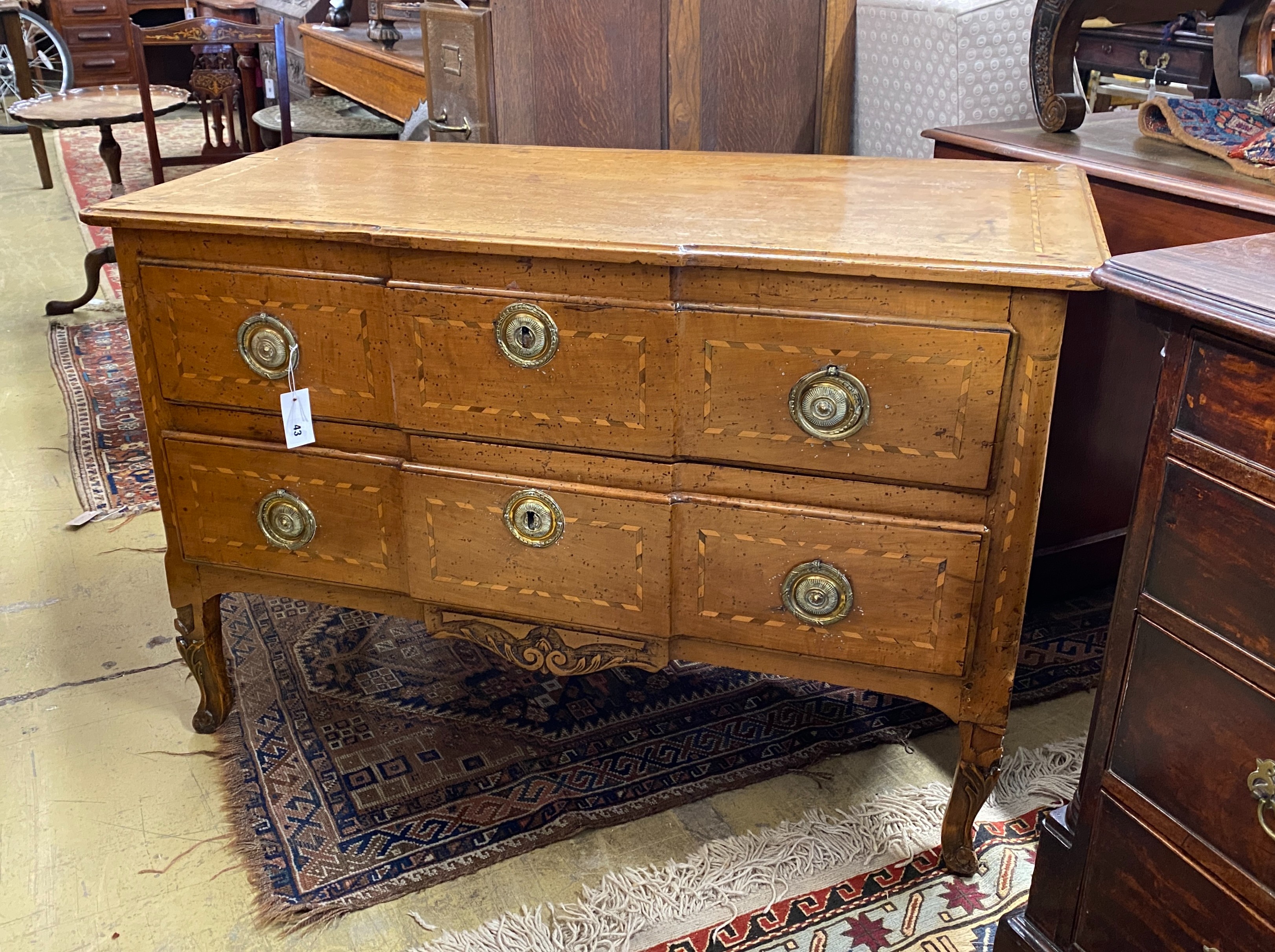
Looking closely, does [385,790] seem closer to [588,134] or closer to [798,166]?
[798,166]

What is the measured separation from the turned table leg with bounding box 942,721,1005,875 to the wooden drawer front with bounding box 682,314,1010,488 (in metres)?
0.37

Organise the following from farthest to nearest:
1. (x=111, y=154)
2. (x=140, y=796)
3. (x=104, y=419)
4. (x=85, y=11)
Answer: (x=85, y=11)
(x=111, y=154)
(x=104, y=419)
(x=140, y=796)

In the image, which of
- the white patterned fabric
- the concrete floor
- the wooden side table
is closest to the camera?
the concrete floor

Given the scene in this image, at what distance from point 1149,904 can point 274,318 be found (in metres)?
1.26

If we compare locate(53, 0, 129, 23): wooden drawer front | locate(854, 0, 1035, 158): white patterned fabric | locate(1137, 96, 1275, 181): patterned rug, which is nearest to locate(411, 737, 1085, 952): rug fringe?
locate(1137, 96, 1275, 181): patterned rug

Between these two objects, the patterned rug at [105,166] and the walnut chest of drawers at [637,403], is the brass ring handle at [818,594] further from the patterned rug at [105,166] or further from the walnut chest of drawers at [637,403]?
the patterned rug at [105,166]

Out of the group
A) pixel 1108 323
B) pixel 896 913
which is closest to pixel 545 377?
pixel 896 913

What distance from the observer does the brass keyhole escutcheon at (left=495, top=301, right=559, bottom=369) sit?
1354 millimetres

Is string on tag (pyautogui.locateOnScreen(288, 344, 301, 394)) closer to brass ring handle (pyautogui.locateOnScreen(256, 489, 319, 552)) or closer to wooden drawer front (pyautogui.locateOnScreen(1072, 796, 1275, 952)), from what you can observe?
brass ring handle (pyautogui.locateOnScreen(256, 489, 319, 552))

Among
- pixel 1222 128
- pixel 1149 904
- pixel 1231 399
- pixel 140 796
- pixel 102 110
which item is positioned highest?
pixel 1222 128

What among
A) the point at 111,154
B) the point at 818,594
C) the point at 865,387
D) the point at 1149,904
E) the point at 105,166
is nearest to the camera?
the point at 1149,904

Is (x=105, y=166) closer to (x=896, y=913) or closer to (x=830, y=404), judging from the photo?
(x=830, y=404)

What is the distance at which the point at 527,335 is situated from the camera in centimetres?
136

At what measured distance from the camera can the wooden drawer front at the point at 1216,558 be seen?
3.20ft
